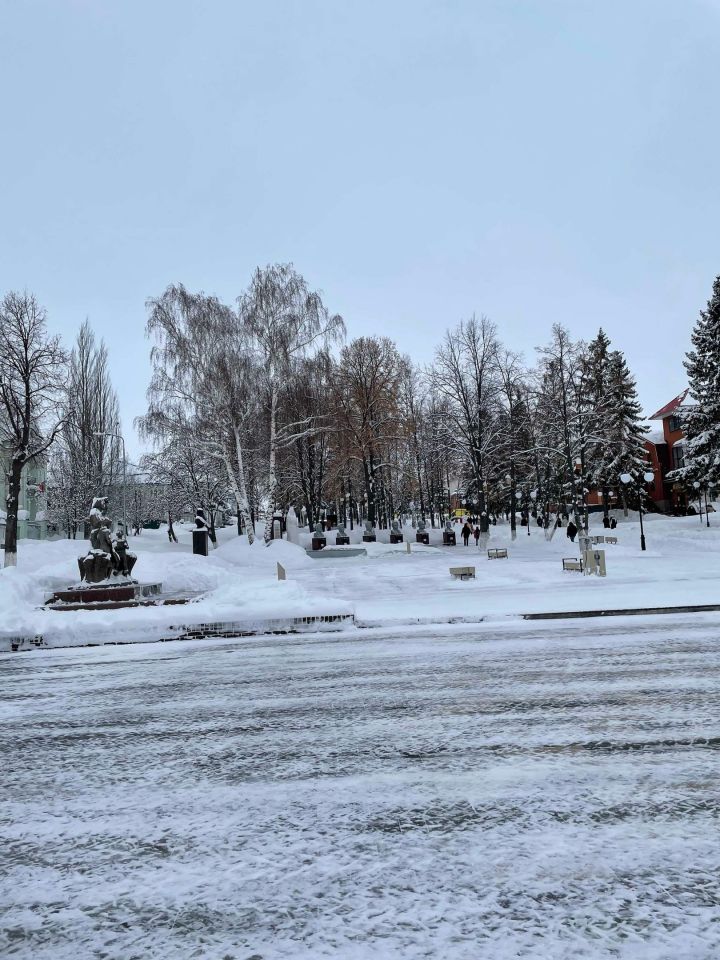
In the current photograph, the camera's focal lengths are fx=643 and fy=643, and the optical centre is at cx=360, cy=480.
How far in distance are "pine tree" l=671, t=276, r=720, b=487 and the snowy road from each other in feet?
131

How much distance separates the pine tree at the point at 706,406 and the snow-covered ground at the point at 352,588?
893 centimetres

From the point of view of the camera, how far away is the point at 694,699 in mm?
5602

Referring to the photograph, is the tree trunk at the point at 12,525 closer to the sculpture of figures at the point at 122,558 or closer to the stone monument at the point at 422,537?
the sculpture of figures at the point at 122,558

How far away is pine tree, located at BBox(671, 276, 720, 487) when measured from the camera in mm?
41125

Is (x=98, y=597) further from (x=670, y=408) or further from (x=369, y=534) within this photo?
(x=670, y=408)

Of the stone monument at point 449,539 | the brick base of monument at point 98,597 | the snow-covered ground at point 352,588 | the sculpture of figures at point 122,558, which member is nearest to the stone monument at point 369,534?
the stone monument at point 449,539

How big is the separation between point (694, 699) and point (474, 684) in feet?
6.46

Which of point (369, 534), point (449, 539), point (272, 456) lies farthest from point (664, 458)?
point (272, 456)

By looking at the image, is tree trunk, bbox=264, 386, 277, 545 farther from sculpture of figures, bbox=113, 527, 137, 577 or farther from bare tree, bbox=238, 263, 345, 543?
sculpture of figures, bbox=113, 527, 137, 577

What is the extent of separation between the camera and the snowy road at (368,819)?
2.40 metres

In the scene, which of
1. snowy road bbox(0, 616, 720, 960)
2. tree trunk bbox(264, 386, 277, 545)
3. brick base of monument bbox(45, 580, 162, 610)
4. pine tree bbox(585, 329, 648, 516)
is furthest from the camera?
pine tree bbox(585, 329, 648, 516)

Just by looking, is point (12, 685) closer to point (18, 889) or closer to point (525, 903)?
point (18, 889)

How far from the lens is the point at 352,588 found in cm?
1900

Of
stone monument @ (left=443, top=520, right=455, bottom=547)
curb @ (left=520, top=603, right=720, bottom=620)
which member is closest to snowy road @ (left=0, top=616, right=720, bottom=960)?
curb @ (left=520, top=603, right=720, bottom=620)
